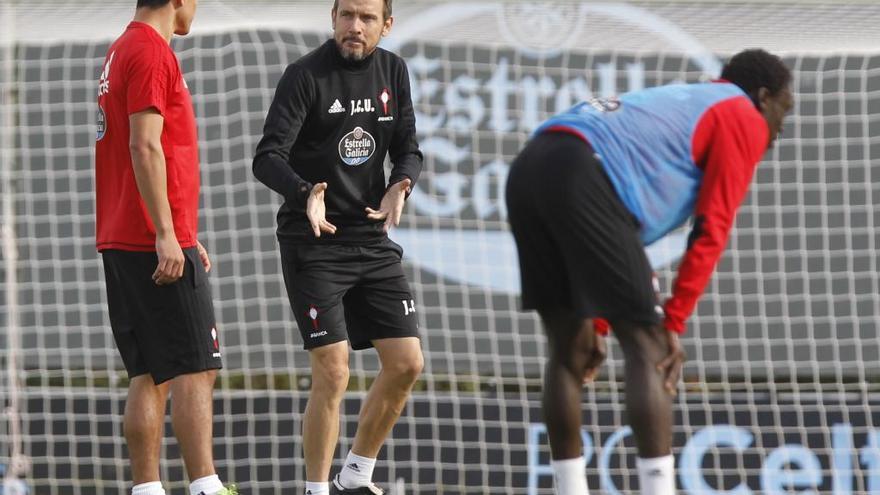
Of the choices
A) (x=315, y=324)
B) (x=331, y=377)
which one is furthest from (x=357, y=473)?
(x=315, y=324)

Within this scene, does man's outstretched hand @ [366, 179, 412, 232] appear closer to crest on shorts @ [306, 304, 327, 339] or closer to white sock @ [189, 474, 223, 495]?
crest on shorts @ [306, 304, 327, 339]

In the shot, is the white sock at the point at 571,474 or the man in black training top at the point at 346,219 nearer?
the white sock at the point at 571,474

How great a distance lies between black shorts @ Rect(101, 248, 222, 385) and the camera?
13.3 ft

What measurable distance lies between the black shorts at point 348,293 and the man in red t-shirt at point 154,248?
468 millimetres

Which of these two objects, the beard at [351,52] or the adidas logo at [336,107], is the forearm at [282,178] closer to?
the adidas logo at [336,107]

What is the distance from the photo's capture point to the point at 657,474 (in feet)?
10.8

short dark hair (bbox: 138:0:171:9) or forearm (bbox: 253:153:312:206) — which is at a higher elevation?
short dark hair (bbox: 138:0:171:9)

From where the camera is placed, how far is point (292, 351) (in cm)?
717

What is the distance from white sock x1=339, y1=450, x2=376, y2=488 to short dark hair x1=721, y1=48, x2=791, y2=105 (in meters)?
1.99

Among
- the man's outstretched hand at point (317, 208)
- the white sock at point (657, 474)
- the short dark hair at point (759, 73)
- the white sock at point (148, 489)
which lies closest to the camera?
the white sock at point (657, 474)

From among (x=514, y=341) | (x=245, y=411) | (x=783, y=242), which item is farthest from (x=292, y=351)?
(x=783, y=242)

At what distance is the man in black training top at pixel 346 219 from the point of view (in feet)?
14.9

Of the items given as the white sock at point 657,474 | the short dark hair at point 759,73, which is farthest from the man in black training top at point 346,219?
the white sock at point 657,474

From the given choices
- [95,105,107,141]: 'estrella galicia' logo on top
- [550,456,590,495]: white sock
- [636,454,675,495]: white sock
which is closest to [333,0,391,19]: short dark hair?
[95,105,107,141]: 'estrella galicia' logo on top
